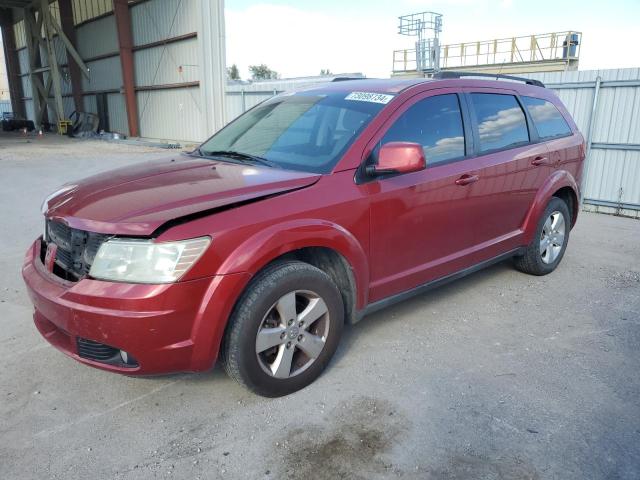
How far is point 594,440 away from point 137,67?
82.8ft

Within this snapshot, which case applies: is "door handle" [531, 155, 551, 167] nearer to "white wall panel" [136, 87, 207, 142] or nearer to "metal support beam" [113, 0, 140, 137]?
"white wall panel" [136, 87, 207, 142]

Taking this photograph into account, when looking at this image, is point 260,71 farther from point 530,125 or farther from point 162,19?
point 530,125

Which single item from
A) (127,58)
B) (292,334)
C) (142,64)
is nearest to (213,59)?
(142,64)

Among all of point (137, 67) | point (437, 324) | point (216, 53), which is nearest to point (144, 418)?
point (437, 324)

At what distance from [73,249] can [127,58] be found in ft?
78.0

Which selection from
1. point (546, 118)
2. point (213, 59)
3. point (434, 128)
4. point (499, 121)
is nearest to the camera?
point (434, 128)

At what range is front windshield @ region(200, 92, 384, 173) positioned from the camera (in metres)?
3.22

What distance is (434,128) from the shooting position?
11.9 ft

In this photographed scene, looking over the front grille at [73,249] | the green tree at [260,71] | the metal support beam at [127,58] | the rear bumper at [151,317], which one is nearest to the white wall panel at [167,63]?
the metal support beam at [127,58]

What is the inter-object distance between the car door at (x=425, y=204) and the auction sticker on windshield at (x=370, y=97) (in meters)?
0.12

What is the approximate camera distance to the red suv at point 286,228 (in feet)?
8.01

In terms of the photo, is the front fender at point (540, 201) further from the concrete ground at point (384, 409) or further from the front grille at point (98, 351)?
the front grille at point (98, 351)

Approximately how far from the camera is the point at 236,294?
2555 millimetres

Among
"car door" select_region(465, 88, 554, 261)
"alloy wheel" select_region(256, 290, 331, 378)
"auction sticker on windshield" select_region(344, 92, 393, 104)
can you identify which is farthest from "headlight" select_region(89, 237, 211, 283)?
"car door" select_region(465, 88, 554, 261)
